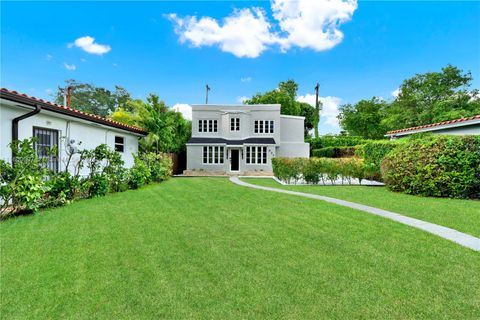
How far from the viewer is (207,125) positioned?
26.2 m

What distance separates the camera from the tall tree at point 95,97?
155 ft

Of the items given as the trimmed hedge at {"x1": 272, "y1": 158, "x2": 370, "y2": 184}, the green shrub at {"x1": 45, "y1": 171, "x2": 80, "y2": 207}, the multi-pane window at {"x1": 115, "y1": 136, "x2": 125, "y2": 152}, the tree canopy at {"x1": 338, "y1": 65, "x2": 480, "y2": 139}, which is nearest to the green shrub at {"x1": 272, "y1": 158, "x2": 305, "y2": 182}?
the trimmed hedge at {"x1": 272, "y1": 158, "x2": 370, "y2": 184}

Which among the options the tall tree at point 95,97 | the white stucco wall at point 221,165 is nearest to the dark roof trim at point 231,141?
the white stucco wall at point 221,165

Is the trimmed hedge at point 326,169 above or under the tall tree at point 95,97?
under

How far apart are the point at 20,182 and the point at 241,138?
66.3 feet

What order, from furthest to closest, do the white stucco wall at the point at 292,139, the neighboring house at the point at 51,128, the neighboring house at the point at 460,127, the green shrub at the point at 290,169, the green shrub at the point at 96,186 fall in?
1. the white stucco wall at the point at 292,139
2. the green shrub at the point at 290,169
3. the neighboring house at the point at 460,127
4. the green shrub at the point at 96,186
5. the neighboring house at the point at 51,128

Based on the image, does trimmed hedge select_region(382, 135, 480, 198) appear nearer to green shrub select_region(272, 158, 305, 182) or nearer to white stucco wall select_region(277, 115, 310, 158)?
green shrub select_region(272, 158, 305, 182)

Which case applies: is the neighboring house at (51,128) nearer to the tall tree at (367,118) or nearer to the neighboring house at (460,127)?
the neighboring house at (460,127)

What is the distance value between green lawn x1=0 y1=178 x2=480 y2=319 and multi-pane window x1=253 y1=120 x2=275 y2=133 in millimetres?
20018

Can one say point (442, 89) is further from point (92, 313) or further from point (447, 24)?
point (92, 313)

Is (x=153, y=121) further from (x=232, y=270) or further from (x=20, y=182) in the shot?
(x=232, y=270)

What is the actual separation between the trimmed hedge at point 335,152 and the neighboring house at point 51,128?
19435mm

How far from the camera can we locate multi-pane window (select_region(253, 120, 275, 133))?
2619cm

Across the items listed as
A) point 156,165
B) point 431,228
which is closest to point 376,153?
point 431,228
